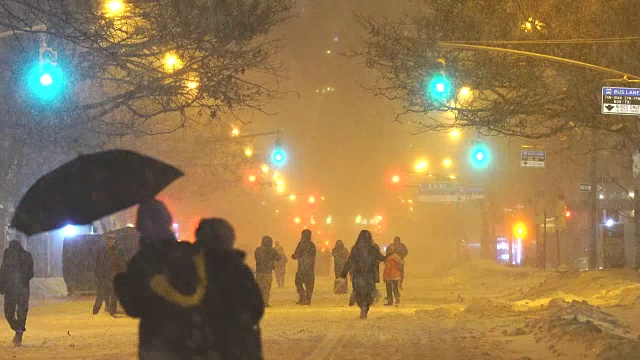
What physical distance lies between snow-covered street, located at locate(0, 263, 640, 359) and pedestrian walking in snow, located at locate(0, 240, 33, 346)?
1.32 ft

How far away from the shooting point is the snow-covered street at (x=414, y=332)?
12.5m

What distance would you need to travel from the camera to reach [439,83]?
18.8 meters

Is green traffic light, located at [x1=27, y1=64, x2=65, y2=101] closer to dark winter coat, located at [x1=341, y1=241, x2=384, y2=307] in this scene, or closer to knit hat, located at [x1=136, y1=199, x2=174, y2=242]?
dark winter coat, located at [x1=341, y1=241, x2=384, y2=307]

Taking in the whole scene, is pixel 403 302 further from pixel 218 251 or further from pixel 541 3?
pixel 218 251

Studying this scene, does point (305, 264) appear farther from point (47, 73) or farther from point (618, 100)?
point (47, 73)

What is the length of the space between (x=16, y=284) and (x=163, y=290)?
9.70m

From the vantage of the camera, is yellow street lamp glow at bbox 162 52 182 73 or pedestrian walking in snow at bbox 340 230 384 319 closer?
yellow street lamp glow at bbox 162 52 182 73

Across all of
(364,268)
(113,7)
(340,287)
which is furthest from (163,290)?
(340,287)

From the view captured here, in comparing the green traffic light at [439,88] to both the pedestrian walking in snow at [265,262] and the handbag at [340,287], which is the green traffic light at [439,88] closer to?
the pedestrian walking in snow at [265,262]

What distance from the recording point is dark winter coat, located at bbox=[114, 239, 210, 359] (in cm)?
564

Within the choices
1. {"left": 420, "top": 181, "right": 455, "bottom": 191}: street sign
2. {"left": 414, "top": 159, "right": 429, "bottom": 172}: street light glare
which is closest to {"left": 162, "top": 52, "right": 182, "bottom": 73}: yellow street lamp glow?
{"left": 420, "top": 181, "right": 455, "bottom": 191}: street sign

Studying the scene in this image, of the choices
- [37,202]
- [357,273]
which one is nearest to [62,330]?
[357,273]

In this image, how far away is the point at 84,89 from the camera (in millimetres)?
27734

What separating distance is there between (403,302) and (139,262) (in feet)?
69.0
